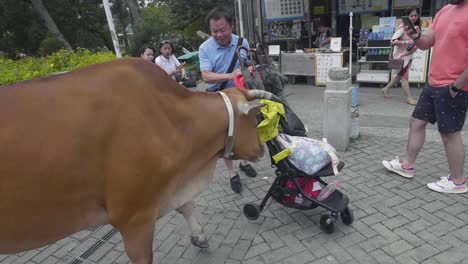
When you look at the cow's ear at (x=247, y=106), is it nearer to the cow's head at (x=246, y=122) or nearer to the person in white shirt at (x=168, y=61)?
the cow's head at (x=246, y=122)

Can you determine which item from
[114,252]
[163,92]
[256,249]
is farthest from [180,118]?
[114,252]

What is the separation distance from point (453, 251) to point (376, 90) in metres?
5.98

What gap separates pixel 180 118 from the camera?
7.47 feet

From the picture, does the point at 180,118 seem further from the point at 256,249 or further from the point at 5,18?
the point at 5,18

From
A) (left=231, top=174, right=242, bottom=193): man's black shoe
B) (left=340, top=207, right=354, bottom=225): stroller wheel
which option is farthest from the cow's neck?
(left=231, top=174, right=242, bottom=193): man's black shoe

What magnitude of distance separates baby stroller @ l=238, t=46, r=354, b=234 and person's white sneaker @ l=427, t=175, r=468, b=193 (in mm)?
1122

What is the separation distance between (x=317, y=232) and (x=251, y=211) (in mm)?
633

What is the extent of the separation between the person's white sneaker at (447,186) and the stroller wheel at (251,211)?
1883mm

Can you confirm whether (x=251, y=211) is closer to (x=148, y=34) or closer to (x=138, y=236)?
(x=138, y=236)

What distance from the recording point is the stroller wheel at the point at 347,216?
126 inches

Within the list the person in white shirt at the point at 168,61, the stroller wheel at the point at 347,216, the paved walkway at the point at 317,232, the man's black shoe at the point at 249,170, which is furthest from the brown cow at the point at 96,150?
the person in white shirt at the point at 168,61

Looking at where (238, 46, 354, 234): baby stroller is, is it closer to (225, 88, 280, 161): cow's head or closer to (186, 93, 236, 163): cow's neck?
(225, 88, 280, 161): cow's head

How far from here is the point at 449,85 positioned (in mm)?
3311

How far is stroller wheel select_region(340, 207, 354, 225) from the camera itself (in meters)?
3.21
